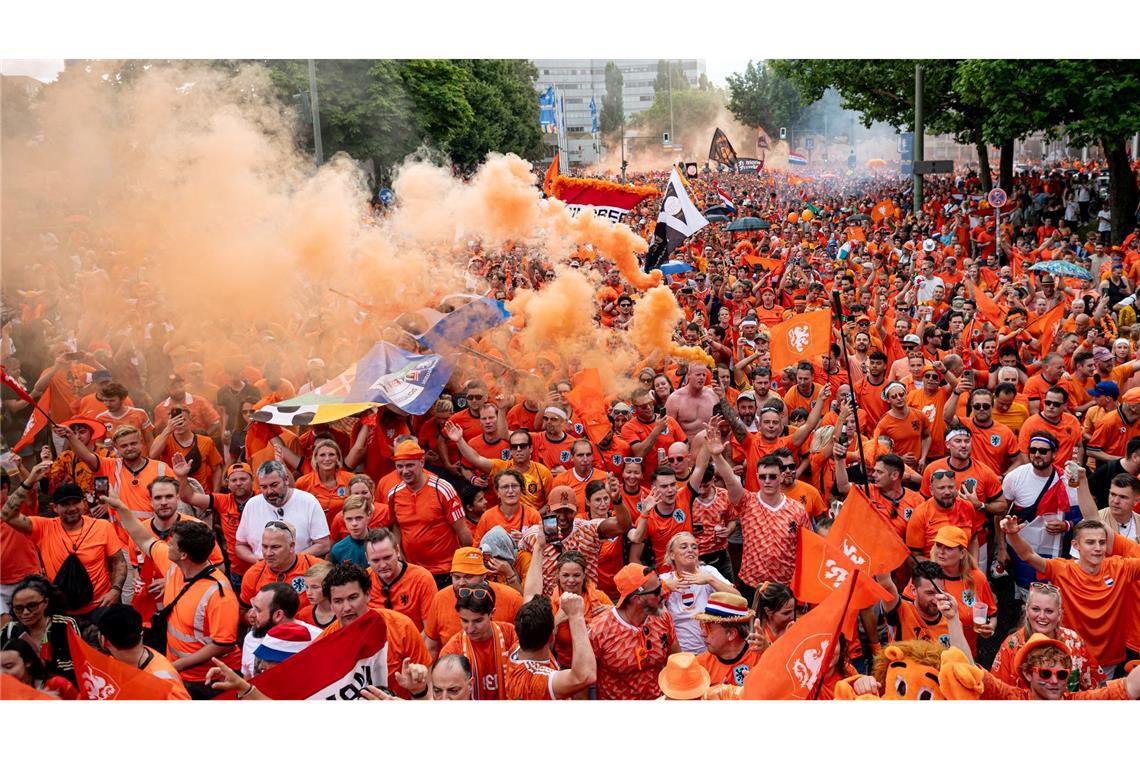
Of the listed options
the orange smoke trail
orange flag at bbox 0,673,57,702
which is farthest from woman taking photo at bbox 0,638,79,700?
the orange smoke trail

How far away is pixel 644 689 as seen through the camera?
16.8 feet

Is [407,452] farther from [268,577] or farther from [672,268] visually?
[672,268]

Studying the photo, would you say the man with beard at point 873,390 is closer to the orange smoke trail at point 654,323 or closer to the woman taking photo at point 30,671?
the orange smoke trail at point 654,323

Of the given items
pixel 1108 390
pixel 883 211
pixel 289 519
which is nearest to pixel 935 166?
pixel 883 211

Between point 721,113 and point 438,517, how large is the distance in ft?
246

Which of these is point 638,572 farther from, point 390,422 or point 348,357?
point 348,357

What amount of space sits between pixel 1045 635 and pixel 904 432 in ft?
11.3

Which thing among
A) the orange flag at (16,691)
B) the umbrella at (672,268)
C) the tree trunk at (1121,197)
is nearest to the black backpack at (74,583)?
the orange flag at (16,691)

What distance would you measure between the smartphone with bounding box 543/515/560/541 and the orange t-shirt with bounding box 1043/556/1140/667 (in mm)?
2883

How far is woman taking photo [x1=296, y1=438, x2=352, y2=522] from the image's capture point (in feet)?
23.4

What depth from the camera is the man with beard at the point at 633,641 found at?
16.7ft

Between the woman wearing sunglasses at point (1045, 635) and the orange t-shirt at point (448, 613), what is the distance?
2402 mm

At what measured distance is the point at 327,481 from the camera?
23.7 ft

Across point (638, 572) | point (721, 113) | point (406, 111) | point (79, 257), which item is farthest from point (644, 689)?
point (721, 113)
